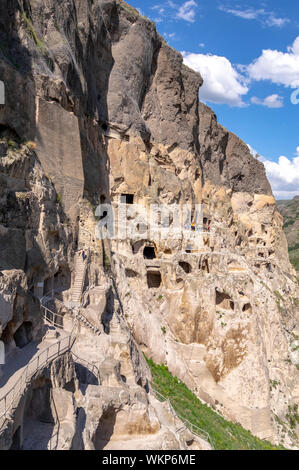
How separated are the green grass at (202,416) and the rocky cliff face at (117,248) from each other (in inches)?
33.9

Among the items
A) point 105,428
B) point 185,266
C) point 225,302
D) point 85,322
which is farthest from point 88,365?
point 185,266

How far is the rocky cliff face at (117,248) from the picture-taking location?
930 cm

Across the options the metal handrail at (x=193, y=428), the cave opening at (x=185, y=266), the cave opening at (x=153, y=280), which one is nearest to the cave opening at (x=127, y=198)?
the cave opening at (x=153, y=280)

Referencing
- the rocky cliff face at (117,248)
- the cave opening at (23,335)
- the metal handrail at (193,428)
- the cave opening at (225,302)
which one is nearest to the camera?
the cave opening at (23,335)

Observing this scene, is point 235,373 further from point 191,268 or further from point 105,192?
point 105,192

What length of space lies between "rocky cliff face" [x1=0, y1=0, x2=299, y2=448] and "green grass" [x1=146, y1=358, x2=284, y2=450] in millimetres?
861

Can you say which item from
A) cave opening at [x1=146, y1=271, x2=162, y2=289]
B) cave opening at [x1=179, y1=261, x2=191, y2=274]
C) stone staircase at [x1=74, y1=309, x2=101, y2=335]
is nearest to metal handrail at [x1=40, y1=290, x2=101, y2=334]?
stone staircase at [x1=74, y1=309, x2=101, y2=335]

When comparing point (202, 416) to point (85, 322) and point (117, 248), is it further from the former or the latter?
point (117, 248)

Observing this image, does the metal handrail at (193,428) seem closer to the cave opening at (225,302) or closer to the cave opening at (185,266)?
the cave opening at (225,302)

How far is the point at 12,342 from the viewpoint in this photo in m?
8.09

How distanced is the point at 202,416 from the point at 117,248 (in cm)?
956

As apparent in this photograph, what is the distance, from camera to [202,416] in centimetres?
1439

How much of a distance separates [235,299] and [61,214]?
10551 mm

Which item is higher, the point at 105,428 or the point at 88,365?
the point at 88,365
